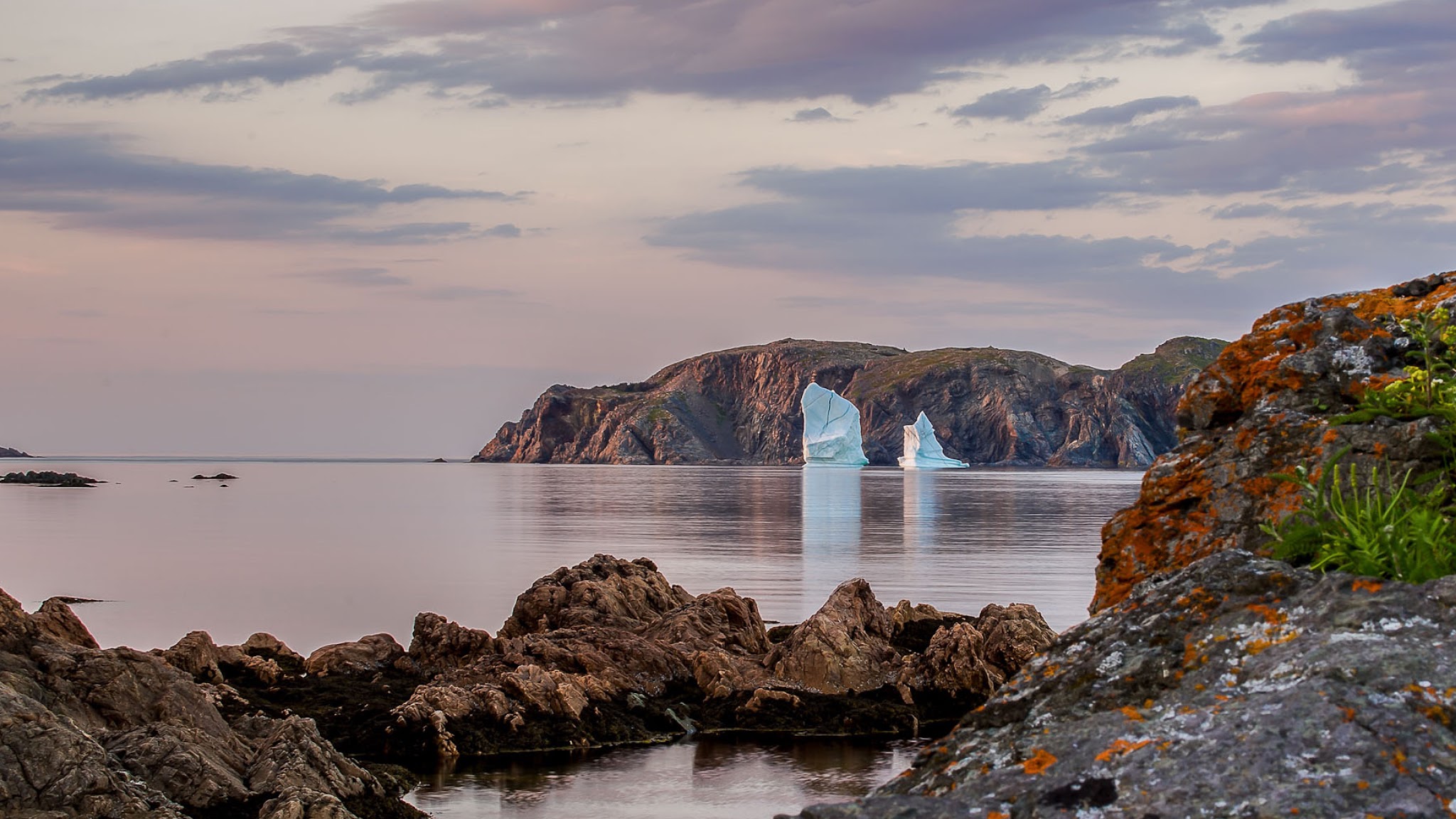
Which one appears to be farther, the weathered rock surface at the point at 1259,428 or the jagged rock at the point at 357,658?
the jagged rock at the point at 357,658

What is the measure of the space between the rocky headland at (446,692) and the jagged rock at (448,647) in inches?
1.8

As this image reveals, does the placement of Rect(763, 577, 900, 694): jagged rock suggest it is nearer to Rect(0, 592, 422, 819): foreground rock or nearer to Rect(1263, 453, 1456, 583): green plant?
Rect(0, 592, 422, 819): foreground rock

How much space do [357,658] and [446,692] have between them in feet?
16.4

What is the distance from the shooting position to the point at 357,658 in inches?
845

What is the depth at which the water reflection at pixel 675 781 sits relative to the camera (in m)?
14.1

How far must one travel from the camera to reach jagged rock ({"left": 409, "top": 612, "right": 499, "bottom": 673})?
20.9 metres

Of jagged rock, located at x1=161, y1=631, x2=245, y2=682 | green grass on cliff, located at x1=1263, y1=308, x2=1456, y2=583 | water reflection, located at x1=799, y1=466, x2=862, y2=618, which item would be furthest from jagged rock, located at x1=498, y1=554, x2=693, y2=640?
green grass on cliff, located at x1=1263, y1=308, x2=1456, y2=583

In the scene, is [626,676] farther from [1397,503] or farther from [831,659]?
[1397,503]

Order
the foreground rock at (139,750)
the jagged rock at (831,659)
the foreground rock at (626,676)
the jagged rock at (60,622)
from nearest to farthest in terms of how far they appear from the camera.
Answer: the foreground rock at (139,750)
the foreground rock at (626,676)
the jagged rock at (60,622)
the jagged rock at (831,659)

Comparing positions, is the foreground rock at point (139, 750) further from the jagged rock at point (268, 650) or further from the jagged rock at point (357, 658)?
the jagged rock at point (268, 650)

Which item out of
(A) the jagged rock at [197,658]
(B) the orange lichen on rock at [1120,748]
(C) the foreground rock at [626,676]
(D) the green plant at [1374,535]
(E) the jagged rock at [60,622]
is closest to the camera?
(B) the orange lichen on rock at [1120,748]

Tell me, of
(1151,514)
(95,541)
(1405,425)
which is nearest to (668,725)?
(1151,514)

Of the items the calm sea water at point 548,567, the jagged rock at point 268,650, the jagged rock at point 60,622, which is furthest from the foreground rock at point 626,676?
the jagged rock at point 60,622

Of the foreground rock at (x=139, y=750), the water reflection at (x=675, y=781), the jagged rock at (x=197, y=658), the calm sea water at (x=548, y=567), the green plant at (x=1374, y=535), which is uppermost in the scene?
the green plant at (x=1374, y=535)
